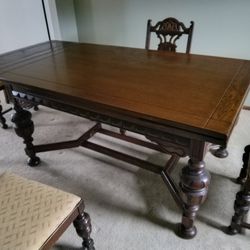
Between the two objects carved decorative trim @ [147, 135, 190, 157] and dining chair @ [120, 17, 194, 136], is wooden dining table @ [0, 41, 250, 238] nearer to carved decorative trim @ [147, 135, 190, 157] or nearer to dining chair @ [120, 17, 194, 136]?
carved decorative trim @ [147, 135, 190, 157]

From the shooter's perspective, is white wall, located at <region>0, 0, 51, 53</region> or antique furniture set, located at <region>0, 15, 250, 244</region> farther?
white wall, located at <region>0, 0, 51, 53</region>

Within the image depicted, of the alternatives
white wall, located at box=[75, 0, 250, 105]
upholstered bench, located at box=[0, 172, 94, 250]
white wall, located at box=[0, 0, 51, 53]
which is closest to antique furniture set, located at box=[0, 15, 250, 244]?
upholstered bench, located at box=[0, 172, 94, 250]

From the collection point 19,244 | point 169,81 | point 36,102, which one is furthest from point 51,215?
point 169,81

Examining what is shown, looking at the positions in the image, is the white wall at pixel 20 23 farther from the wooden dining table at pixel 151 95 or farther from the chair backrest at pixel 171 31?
the chair backrest at pixel 171 31

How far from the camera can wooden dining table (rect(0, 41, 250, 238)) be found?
39.0 inches

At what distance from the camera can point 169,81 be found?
1.27 m

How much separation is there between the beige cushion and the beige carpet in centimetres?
46

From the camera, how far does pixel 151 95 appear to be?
114 centimetres

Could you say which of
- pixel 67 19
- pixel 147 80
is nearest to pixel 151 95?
pixel 147 80

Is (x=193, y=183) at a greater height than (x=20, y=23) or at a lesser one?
lesser

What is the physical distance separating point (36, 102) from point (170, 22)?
1136 mm

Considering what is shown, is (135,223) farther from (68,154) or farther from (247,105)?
(247,105)

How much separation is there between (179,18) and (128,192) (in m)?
1.76

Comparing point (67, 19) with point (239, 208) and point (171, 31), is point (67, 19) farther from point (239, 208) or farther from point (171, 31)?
point (239, 208)
